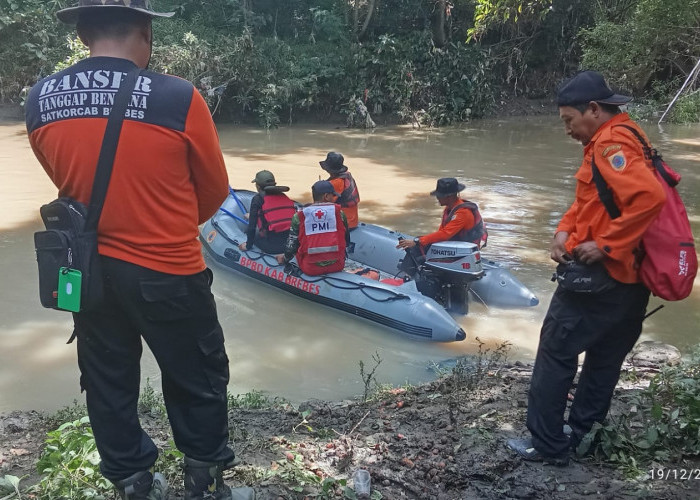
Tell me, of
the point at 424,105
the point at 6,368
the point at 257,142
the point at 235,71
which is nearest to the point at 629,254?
the point at 6,368

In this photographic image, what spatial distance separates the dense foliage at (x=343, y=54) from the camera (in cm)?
1712

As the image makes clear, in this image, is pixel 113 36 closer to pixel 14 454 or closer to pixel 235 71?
pixel 14 454

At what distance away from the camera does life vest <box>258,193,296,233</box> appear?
21.5 feet

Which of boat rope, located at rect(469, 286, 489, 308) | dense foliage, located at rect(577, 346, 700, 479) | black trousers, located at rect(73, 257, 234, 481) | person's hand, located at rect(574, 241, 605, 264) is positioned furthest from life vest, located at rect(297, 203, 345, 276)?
black trousers, located at rect(73, 257, 234, 481)

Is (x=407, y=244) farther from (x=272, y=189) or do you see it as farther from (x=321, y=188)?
(x=272, y=189)

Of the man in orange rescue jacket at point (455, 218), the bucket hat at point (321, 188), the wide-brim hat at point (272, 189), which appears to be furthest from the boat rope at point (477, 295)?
the wide-brim hat at point (272, 189)

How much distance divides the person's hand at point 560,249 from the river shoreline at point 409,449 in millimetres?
836

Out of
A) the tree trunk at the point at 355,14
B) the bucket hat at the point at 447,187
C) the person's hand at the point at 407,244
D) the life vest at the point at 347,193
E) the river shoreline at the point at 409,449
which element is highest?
the tree trunk at the point at 355,14

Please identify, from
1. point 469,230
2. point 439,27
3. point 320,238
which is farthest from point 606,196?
point 439,27

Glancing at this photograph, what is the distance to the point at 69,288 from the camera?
186 centimetres

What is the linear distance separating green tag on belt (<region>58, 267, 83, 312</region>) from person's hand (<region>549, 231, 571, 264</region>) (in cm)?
171

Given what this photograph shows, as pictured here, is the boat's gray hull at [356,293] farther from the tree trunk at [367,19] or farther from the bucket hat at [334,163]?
the tree trunk at [367,19]

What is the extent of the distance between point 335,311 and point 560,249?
3.68 metres

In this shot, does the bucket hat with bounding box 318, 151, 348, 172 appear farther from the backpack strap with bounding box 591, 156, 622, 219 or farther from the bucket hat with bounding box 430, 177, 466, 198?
the backpack strap with bounding box 591, 156, 622, 219
